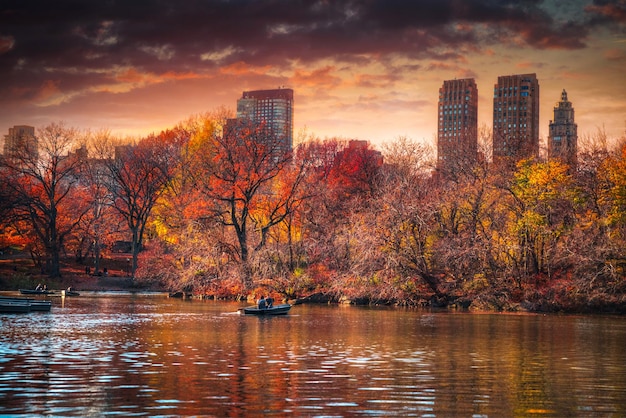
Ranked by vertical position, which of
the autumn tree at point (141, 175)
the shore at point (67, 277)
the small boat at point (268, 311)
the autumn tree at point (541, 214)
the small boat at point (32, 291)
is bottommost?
the small boat at point (268, 311)

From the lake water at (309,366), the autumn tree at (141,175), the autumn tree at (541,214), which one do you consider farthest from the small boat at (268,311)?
the autumn tree at (141,175)

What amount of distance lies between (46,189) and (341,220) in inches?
1343

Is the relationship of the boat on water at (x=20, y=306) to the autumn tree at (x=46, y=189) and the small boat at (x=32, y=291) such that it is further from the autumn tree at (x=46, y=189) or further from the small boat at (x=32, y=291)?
the autumn tree at (x=46, y=189)

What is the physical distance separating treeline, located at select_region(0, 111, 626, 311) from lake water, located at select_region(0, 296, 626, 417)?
516 inches

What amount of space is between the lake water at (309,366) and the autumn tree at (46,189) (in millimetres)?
40477

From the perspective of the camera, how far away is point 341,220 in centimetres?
7606

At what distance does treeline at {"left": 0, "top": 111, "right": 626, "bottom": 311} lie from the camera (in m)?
62.4

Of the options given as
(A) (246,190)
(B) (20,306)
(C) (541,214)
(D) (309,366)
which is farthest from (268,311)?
(A) (246,190)

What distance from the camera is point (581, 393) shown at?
23.2 m

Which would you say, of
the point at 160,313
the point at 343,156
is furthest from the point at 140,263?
the point at 160,313

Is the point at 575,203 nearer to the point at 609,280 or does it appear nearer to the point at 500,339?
the point at 609,280

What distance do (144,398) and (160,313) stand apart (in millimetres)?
32955

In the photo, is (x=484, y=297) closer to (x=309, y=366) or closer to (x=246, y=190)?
(x=246, y=190)

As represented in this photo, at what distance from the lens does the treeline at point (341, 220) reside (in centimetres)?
6238
